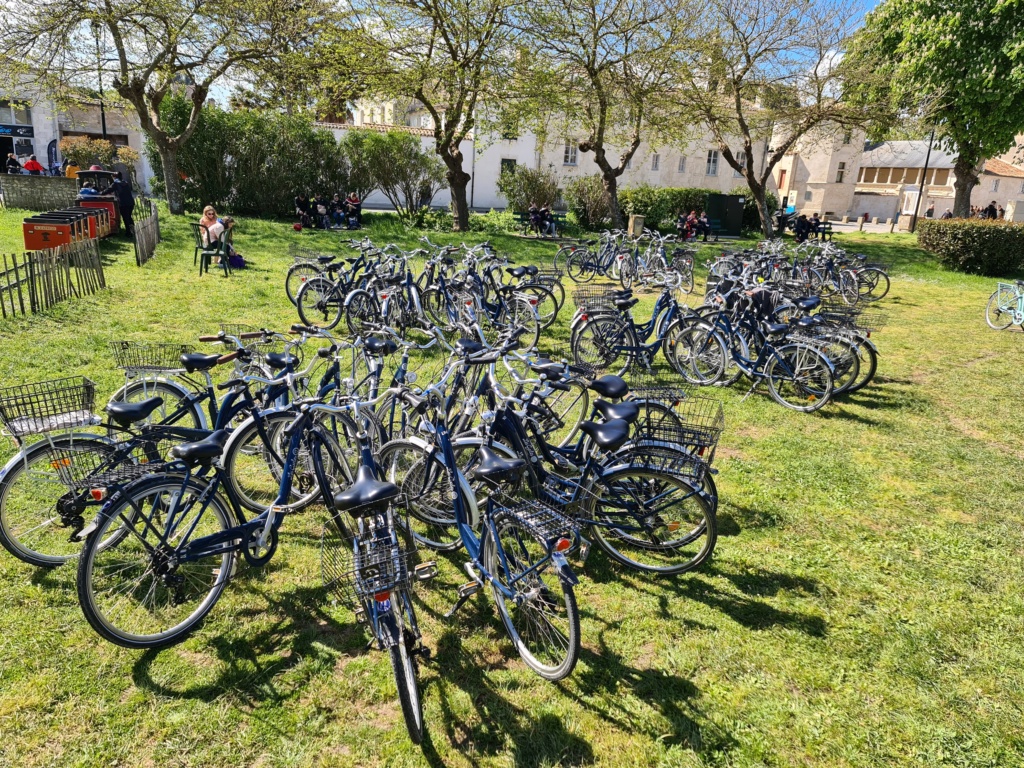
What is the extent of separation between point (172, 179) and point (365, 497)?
763 inches

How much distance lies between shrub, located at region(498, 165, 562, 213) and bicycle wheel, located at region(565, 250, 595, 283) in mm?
10763

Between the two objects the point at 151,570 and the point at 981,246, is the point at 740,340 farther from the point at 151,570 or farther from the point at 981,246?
the point at 981,246

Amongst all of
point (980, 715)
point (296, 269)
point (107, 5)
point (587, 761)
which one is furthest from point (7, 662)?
point (107, 5)

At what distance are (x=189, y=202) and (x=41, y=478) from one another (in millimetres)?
19307

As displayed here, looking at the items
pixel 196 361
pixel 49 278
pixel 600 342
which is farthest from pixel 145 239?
pixel 196 361

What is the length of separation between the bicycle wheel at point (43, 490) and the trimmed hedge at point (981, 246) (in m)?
21.0

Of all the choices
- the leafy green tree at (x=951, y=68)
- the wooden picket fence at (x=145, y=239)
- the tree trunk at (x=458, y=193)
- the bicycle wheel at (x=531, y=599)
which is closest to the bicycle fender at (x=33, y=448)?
the bicycle wheel at (x=531, y=599)

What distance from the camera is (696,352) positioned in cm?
711

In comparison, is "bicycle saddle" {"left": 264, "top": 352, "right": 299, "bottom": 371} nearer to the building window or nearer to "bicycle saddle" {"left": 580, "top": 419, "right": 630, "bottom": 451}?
"bicycle saddle" {"left": 580, "top": 419, "right": 630, "bottom": 451}

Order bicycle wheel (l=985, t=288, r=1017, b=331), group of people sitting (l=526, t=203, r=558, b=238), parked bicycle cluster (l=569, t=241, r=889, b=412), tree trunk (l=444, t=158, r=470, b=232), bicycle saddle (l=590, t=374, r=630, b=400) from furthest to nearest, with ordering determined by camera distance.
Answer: group of people sitting (l=526, t=203, r=558, b=238) < tree trunk (l=444, t=158, r=470, b=232) < bicycle wheel (l=985, t=288, r=1017, b=331) < parked bicycle cluster (l=569, t=241, r=889, b=412) < bicycle saddle (l=590, t=374, r=630, b=400)

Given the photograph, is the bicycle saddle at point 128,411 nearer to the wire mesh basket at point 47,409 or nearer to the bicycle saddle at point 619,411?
the wire mesh basket at point 47,409

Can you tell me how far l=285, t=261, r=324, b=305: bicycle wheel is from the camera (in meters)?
9.14

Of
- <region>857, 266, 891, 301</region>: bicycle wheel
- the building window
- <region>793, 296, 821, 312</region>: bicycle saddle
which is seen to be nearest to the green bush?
the building window

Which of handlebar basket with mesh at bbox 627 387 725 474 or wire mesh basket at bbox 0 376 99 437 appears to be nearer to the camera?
wire mesh basket at bbox 0 376 99 437
